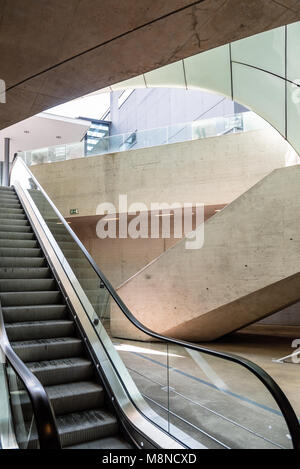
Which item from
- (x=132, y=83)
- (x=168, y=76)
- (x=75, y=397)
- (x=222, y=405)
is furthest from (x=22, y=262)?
(x=132, y=83)

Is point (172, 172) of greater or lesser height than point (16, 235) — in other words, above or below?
above

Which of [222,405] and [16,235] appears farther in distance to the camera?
[16,235]

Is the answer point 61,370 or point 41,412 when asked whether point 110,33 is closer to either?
point 41,412

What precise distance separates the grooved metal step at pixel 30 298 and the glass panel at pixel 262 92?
19.3 feet

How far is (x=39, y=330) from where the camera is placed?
4.41m

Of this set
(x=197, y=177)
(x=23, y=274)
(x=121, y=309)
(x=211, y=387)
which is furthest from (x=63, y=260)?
(x=197, y=177)

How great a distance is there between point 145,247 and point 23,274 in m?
9.79

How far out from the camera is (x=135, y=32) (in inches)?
116

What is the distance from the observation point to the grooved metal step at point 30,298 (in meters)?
4.90

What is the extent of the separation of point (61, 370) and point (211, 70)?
25.9 feet

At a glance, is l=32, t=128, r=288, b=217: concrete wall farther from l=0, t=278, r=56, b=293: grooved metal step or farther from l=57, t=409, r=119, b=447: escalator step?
l=57, t=409, r=119, b=447: escalator step

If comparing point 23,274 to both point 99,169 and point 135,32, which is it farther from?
point 99,169

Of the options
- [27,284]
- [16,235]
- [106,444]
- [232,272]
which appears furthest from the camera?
[232,272]

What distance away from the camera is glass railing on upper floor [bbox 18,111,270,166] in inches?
434
